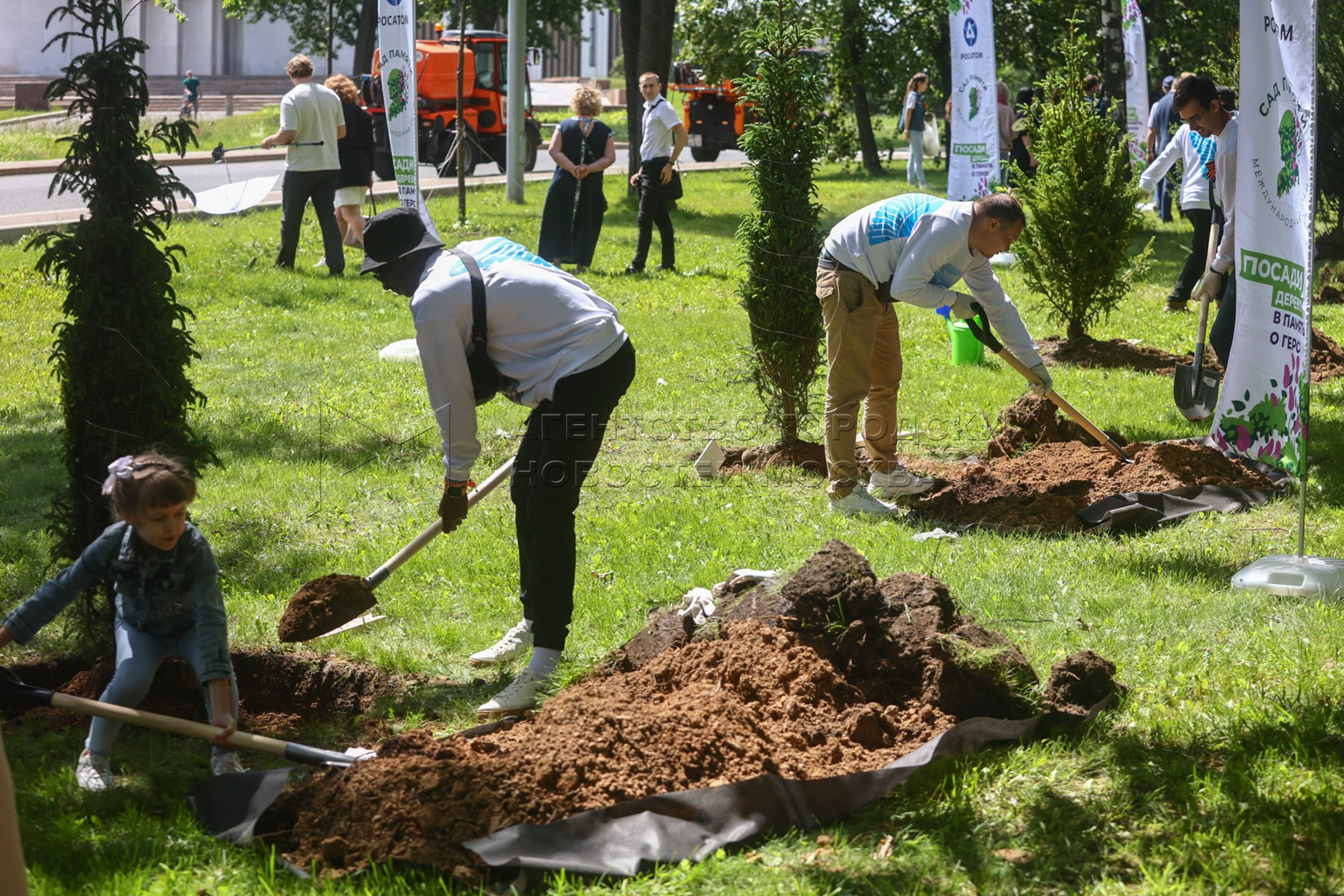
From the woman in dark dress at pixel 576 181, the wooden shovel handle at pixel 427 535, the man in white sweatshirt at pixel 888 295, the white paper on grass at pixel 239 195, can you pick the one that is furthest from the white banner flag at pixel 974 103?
the wooden shovel handle at pixel 427 535

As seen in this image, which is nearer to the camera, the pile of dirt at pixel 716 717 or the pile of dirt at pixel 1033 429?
the pile of dirt at pixel 716 717

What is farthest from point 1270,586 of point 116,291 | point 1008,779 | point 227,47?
point 227,47

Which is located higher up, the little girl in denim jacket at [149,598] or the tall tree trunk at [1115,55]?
the tall tree trunk at [1115,55]

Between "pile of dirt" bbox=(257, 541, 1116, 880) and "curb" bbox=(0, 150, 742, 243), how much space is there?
8.49 ft

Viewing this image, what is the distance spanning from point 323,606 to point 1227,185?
5.94 meters

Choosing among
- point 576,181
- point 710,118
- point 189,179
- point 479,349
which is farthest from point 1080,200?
point 710,118

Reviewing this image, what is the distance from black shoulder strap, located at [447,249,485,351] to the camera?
395cm

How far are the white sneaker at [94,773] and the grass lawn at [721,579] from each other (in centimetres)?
5

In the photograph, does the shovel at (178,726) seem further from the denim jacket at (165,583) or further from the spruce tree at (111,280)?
the spruce tree at (111,280)

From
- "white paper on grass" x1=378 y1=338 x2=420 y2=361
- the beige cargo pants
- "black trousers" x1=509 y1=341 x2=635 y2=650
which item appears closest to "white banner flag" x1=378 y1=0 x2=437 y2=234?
"white paper on grass" x1=378 y1=338 x2=420 y2=361

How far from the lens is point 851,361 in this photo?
6031mm

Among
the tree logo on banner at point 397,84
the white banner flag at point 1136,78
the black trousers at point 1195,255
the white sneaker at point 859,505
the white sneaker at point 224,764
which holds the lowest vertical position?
the white sneaker at point 224,764

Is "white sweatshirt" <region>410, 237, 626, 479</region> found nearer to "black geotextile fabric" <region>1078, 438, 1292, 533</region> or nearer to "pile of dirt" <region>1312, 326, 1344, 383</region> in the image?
"black geotextile fabric" <region>1078, 438, 1292, 533</region>

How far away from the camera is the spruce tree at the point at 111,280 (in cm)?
431
